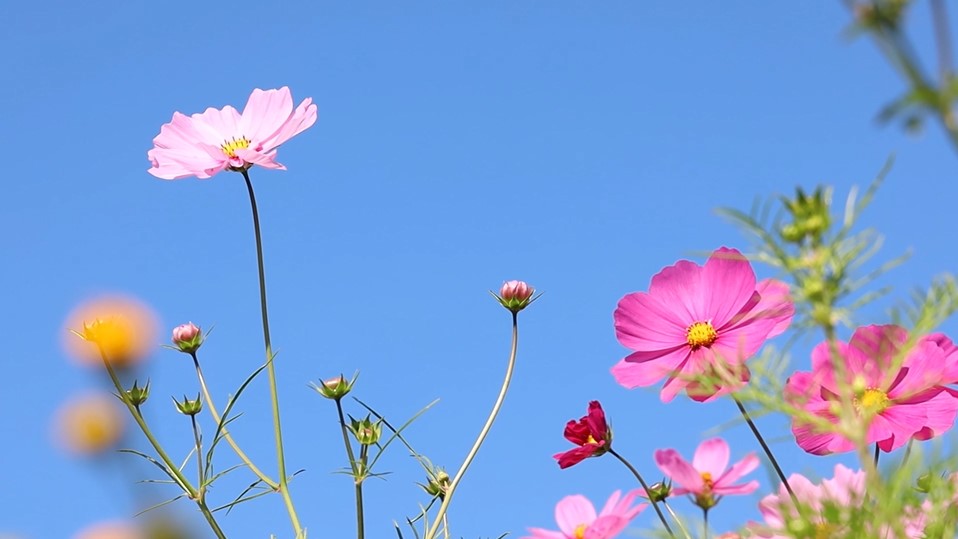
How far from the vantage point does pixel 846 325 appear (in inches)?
27.2

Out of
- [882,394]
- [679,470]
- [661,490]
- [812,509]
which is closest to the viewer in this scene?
[812,509]

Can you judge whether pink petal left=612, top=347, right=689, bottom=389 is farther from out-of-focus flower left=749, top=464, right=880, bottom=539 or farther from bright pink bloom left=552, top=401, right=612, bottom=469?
out-of-focus flower left=749, top=464, right=880, bottom=539

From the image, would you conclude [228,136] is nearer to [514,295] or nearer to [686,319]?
[514,295]

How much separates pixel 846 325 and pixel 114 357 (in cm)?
116

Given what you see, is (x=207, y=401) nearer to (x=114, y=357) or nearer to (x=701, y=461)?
(x=114, y=357)

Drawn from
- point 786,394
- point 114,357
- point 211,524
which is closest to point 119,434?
point 114,357

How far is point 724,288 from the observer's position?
1126 millimetres

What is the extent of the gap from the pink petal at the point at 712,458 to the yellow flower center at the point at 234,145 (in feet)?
2.87

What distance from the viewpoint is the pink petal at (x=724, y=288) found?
1102 mm

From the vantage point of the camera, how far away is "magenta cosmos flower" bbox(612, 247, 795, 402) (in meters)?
1.10

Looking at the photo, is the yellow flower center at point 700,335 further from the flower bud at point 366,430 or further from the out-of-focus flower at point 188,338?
the out-of-focus flower at point 188,338

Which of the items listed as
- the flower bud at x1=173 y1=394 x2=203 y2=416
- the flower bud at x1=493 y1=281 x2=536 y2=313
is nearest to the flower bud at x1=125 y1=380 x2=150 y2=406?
the flower bud at x1=173 y1=394 x2=203 y2=416

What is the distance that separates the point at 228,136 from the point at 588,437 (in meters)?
0.79

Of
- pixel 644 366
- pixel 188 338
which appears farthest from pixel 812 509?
pixel 188 338
